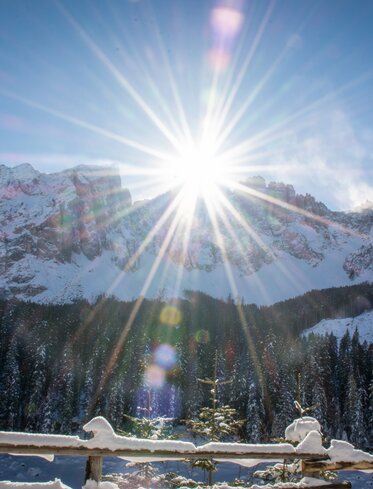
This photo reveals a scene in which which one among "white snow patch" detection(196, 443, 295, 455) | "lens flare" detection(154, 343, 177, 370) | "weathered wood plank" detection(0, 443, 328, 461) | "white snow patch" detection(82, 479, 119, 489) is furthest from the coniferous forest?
"white snow patch" detection(82, 479, 119, 489)

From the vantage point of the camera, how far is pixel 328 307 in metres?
190

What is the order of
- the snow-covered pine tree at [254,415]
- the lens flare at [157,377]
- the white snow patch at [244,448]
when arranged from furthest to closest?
the lens flare at [157,377], the snow-covered pine tree at [254,415], the white snow patch at [244,448]

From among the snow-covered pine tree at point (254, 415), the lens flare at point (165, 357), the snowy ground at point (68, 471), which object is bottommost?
the snowy ground at point (68, 471)

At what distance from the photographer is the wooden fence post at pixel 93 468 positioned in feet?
16.4

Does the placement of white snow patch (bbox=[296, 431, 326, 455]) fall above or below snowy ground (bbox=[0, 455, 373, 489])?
above

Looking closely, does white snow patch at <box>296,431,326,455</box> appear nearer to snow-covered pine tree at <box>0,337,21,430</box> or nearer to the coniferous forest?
the coniferous forest

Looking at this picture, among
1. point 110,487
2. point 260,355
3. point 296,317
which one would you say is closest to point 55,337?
point 260,355

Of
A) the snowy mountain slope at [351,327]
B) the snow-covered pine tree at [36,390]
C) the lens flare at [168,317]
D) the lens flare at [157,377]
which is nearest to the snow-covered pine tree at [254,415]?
the lens flare at [157,377]

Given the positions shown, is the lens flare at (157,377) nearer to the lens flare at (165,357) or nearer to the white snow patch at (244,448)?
the lens flare at (165,357)

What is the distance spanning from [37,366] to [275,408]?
109ft

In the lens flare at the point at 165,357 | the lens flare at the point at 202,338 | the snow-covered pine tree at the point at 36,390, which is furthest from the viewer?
the lens flare at the point at 202,338

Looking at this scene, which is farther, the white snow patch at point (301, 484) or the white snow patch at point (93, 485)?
the white snow patch at point (301, 484)

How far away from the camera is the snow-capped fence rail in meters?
4.80

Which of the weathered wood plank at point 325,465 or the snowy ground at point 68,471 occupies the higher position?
the weathered wood plank at point 325,465
